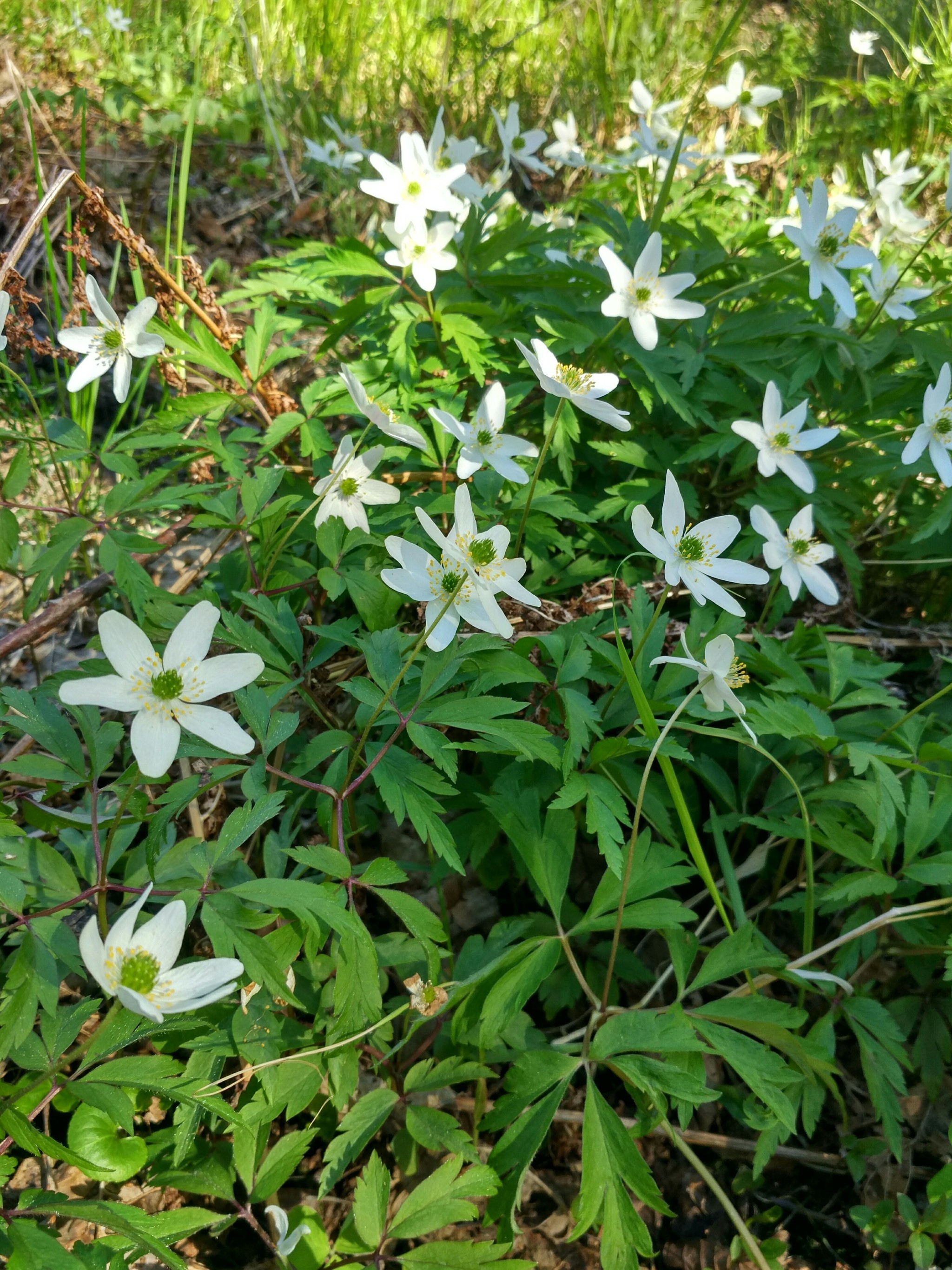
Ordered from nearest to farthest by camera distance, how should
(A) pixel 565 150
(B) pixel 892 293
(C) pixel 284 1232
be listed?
(C) pixel 284 1232
(B) pixel 892 293
(A) pixel 565 150

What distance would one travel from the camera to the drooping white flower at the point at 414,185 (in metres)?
2.69

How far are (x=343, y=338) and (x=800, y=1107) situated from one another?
326cm

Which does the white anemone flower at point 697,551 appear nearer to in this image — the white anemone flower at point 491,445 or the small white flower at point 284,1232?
the white anemone flower at point 491,445

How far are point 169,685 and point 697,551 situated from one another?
124 centimetres

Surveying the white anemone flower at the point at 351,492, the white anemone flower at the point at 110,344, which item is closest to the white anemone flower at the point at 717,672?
the white anemone flower at the point at 351,492

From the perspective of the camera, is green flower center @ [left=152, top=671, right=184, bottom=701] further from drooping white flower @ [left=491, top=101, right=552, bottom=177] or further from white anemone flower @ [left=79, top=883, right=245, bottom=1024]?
drooping white flower @ [left=491, top=101, right=552, bottom=177]

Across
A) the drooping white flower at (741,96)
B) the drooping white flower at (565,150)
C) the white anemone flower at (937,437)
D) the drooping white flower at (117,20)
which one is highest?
the drooping white flower at (117,20)

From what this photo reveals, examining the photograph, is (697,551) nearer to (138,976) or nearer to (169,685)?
(169,685)

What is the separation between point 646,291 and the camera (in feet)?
8.23

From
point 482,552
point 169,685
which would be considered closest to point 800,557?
point 482,552

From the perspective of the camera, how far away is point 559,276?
2.84 metres

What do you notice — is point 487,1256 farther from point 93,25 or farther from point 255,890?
point 93,25

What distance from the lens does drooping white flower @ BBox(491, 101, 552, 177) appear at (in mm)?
3496

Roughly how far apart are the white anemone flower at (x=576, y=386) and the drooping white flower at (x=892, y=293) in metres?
1.23
